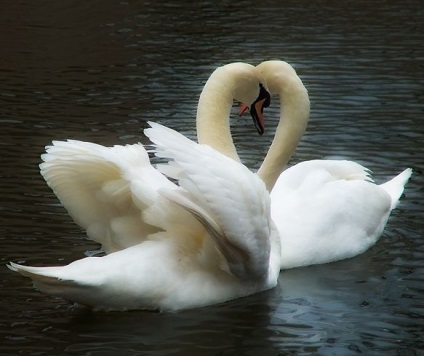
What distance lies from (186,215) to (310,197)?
177 cm

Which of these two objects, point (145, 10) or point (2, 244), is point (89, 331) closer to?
point (2, 244)

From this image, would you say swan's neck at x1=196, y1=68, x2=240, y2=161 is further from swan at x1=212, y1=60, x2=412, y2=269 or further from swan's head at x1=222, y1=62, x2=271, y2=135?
swan at x1=212, y1=60, x2=412, y2=269

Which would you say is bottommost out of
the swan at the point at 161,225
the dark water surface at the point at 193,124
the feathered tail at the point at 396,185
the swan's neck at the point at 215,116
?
the dark water surface at the point at 193,124

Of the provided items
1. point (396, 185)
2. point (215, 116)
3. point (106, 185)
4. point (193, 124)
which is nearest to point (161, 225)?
point (106, 185)

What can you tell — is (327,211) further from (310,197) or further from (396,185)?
(396,185)

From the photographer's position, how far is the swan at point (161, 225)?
6.41 meters

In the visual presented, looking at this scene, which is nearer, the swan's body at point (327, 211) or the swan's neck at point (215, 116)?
the swan's neck at point (215, 116)

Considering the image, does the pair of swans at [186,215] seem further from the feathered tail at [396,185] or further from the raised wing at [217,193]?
the feathered tail at [396,185]

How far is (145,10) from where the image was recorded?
20625 mm

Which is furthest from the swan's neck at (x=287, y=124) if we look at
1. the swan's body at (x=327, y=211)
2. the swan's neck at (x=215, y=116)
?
the swan's neck at (x=215, y=116)

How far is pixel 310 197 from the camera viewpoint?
8.39 m

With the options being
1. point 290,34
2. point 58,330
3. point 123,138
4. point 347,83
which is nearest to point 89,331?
point 58,330

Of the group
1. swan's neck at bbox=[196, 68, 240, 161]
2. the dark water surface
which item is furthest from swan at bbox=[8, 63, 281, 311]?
swan's neck at bbox=[196, 68, 240, 161]

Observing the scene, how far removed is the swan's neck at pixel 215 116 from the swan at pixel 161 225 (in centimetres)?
64
